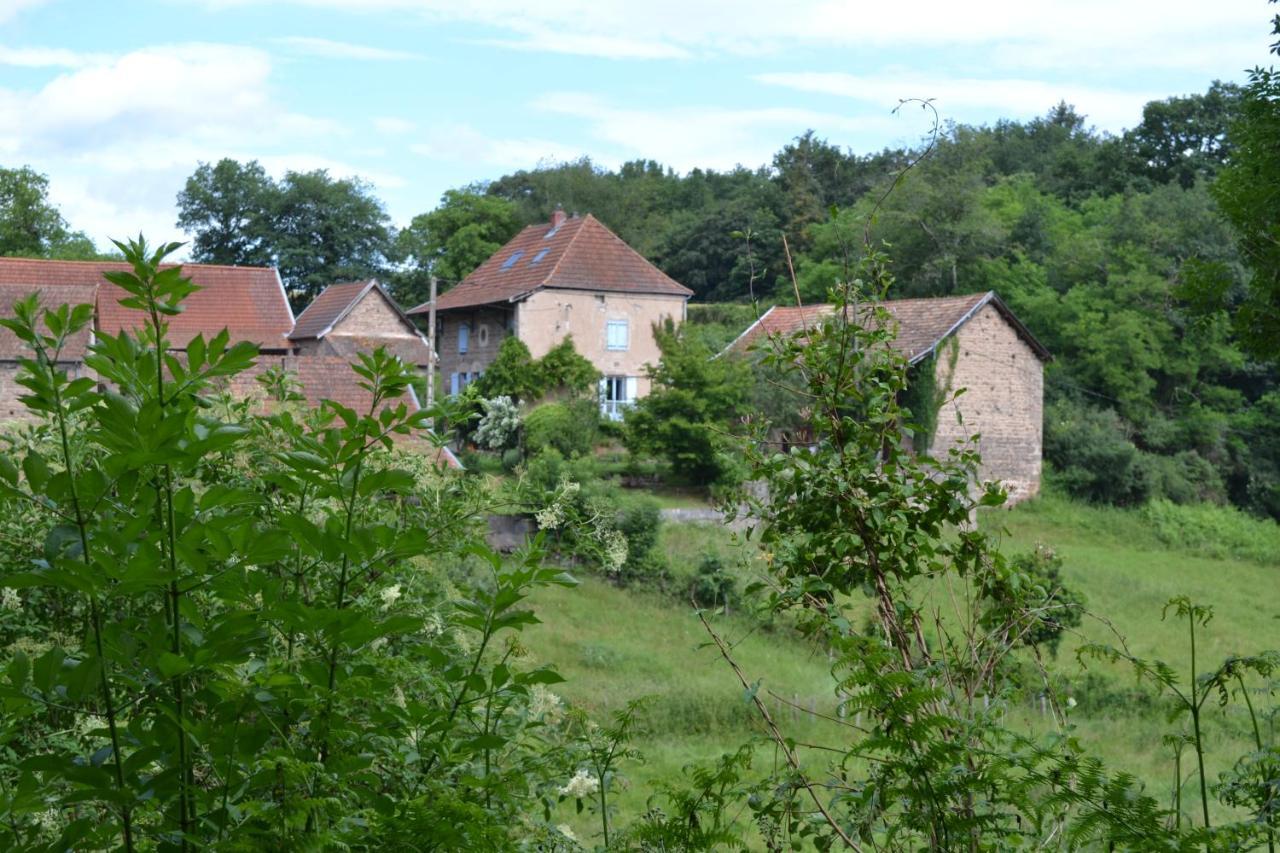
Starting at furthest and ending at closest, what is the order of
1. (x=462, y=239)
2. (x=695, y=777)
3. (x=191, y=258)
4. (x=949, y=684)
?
(x=191, y=258), (x=462, y=239), (x=949, y=684), (x=695, y=777)

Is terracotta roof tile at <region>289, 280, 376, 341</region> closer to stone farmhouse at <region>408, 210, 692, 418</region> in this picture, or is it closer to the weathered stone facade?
stone farmhouse at <region>408, 210, 692, 418</region>

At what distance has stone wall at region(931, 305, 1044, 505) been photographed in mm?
33344

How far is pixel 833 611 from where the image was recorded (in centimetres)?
296

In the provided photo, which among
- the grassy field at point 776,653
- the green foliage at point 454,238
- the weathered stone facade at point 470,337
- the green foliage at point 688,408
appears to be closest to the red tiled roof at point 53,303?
the grassy field at point 776,653

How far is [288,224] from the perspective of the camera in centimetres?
6425

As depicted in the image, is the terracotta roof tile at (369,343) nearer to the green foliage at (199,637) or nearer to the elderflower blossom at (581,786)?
the elderflower blossom at (581,786)

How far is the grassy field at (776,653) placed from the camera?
635 inches

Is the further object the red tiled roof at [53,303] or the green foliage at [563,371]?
the green foliage at [563,371]

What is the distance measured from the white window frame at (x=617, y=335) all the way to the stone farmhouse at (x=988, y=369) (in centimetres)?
481

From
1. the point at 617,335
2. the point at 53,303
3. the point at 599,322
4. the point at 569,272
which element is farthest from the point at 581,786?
the point at 617,335

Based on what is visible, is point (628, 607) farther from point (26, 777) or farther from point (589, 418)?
point (26, 777)

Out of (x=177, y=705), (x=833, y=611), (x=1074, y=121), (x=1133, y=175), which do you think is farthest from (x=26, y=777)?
(x=1074, y=121)

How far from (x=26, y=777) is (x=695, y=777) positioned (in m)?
1.23

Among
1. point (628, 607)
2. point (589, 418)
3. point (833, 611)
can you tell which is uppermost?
point (833, 611)
